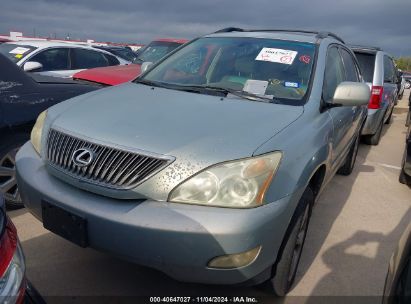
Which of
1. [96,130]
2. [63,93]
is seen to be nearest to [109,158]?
[96,130]

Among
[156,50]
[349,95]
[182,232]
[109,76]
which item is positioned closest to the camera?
[182,232]

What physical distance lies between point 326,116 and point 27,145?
2.16m

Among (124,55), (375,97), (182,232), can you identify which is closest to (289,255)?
(182,232)

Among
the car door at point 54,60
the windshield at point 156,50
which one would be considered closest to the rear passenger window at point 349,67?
the car door at point 54,60

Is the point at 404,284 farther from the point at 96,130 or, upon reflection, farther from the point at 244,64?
the point at 244,64

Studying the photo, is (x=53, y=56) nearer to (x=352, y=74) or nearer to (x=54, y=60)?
(x=54, y=60)

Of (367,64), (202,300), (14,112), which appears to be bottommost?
(202,300)

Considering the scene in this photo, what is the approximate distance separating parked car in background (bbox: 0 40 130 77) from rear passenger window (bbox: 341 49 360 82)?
4606 mm

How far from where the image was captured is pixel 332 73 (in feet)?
11.4

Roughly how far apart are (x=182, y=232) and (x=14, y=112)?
2.19m

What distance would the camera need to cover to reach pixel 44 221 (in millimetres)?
Answer: 2285

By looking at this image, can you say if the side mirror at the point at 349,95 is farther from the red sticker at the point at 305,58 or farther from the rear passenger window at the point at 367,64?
the rear passenger window at the point at 367,64

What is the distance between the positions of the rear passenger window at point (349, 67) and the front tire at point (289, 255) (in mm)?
1996

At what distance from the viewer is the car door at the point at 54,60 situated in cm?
682
